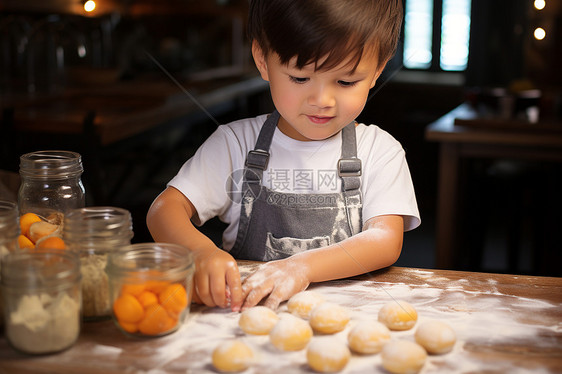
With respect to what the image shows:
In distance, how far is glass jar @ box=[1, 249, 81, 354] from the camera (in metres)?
0.64

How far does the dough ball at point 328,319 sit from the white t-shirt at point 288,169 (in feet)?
0.90

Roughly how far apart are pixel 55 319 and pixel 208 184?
1.36ft

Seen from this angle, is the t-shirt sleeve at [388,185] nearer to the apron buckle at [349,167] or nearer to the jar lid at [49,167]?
the apron buckle at [349,167]

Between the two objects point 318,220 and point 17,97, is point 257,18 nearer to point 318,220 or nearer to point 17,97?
point 318,220

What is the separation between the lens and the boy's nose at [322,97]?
852 mm

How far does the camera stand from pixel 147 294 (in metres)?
0.70

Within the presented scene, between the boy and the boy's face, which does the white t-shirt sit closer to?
the boy

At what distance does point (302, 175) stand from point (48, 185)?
393 millimetres

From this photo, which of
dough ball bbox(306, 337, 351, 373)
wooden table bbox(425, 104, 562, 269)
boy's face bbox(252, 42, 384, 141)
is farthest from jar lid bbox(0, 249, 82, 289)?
wooden table bbox(425, 104, 562, 269)

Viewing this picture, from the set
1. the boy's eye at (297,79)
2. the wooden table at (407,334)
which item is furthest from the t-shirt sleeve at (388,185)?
the boy's eye at (297,79)

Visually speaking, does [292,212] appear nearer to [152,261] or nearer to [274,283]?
[274,283]

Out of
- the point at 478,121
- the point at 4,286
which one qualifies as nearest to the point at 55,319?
the point at 4,286

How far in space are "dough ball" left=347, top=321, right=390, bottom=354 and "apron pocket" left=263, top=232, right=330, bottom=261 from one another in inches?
12.1

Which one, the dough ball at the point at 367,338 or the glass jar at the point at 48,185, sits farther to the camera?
the glass jar at the point at 48,185
